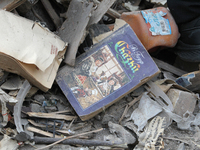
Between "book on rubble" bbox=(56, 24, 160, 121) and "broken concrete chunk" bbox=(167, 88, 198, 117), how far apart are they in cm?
32

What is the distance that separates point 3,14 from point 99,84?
1.02 metres

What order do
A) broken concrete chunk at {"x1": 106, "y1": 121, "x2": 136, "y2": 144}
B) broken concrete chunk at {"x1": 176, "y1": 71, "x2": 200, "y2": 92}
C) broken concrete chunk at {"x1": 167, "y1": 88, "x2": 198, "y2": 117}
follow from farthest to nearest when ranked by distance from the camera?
1. broken concrete chunk at {"x1": 176, "y1": 71, "x2": 200, "y2": 92}
2. broken concrete chunk at {"x1": 167, "y1": 88, "x2": 198, "y2": 117}
3. broken concrete chunk at {"x1": 106, "y1": 121, "x2": 136, "y2": 144}

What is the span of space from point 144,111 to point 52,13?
4.86ft

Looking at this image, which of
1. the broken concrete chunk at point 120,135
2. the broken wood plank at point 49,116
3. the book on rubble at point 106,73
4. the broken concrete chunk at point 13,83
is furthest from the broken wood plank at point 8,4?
the broken concrete chunk at point 120,135

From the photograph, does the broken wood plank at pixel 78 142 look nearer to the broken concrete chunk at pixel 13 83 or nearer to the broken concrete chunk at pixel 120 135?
the broken concrete chunk at pixel 120 135

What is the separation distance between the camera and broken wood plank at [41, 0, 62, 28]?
2.05 metres

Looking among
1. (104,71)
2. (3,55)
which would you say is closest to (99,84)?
(104,71)

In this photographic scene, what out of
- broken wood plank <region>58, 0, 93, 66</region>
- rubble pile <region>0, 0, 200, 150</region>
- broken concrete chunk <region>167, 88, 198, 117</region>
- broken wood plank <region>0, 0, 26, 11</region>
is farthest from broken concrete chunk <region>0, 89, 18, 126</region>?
broken concrete chunk <region>167, 88, 198, 117</region>

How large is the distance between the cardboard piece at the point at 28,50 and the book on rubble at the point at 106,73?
0.22 metres

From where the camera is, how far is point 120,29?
1.87 meters

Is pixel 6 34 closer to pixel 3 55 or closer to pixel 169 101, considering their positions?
pixel 3 55

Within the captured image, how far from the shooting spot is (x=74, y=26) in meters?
1.89

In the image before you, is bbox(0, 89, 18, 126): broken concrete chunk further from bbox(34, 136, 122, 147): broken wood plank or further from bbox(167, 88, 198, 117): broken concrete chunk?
bbox(167, 88, 198, 117): broken concrete chunk

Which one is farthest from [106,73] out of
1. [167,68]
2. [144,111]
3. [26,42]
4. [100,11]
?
Answer: [167,68]
